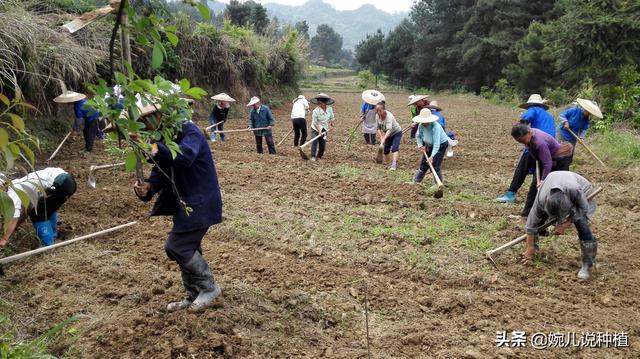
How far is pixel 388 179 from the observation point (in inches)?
297

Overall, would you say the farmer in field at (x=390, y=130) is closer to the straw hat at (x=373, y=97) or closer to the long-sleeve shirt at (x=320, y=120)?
the straw hat at (x=373, y=97)

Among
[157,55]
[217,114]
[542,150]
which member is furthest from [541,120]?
[217,114]

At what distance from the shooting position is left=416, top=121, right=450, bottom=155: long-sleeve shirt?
6.79m

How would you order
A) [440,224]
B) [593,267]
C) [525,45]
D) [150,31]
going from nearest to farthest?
1. [150,31]
2. [593,267]
3. [440,224]
4. [525,45]

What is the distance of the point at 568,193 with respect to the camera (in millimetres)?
3949

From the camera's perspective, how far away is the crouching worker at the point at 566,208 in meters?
3.94

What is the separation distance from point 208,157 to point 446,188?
4739 mm

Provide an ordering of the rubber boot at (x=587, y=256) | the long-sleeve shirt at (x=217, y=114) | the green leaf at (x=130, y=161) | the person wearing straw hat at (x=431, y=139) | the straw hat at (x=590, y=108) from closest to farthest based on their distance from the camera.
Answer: the green leaf at (x=130, y=161) → the rubber boot at (x=587, y=256) → the straw hat at (x=590, y=108) → the person wearing straw hat at (x=431, y=139) → the long-sleeve shirt at (x=217, y=114)

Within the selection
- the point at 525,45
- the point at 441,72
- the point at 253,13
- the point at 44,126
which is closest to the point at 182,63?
the point at 44,126

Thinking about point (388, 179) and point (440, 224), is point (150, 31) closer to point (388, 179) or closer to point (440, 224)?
point (440, 224)

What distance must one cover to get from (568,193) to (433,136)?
3.03 metres

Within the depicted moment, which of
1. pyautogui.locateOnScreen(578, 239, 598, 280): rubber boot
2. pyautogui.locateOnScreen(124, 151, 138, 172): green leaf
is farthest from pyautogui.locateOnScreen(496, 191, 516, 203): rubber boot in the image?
pyautogui.locateOnScreen(124, 151, 138, 172): green leaf

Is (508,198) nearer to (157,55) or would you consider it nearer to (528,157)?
(528,157)

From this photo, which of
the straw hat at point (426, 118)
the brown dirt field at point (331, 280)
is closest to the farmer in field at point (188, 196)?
the brown dirt field at point (331, 280)
